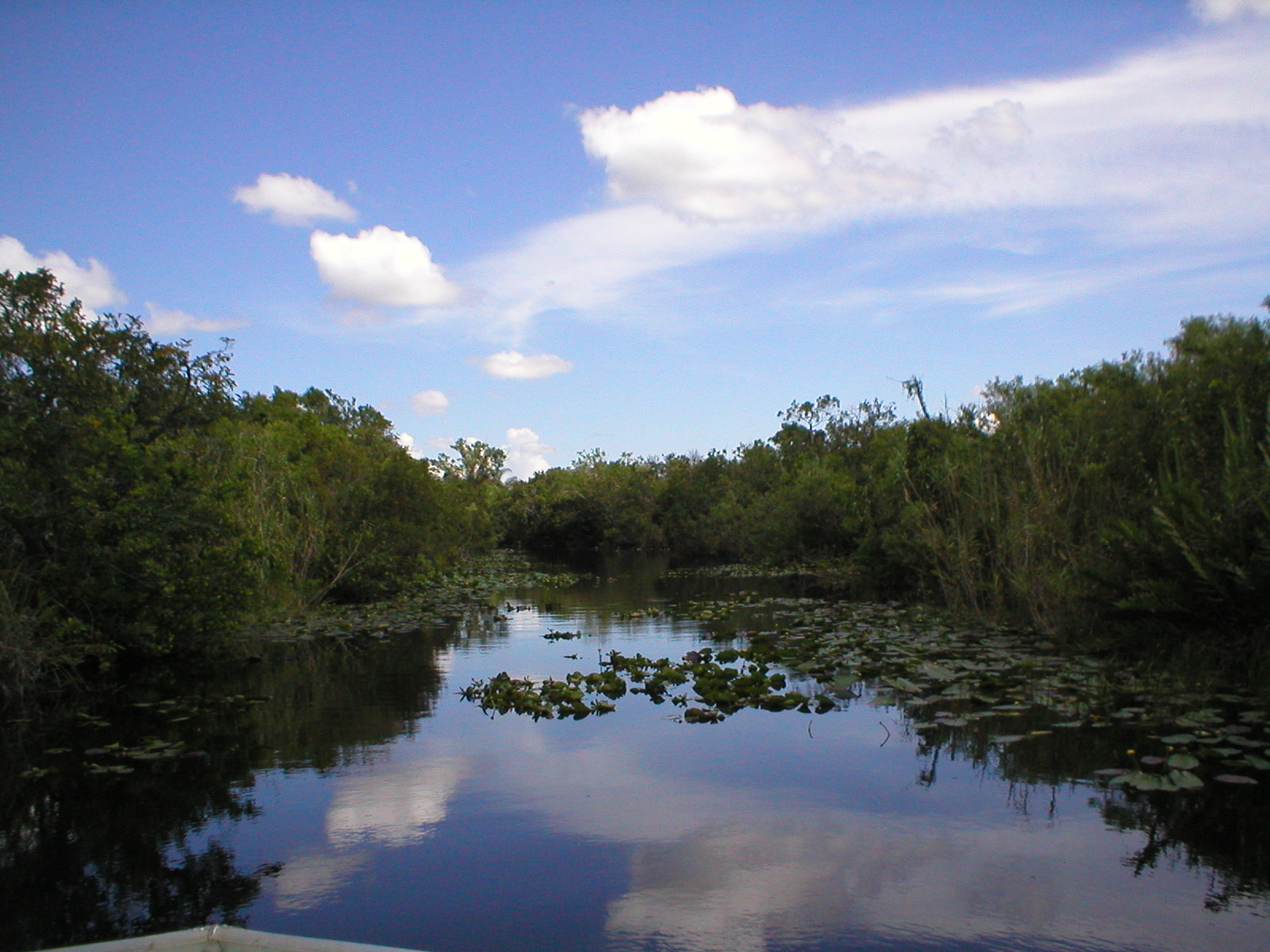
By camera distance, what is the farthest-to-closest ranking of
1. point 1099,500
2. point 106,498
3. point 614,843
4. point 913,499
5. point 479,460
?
point 479,460
point 913,499
point 1099,500
point 106,498
point 614,843

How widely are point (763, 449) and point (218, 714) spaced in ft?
126

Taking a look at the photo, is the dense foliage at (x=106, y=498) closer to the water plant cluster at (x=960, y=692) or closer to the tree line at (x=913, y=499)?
the tree line at (x=913, y=499)

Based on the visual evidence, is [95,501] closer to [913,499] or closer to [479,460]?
[913,499]

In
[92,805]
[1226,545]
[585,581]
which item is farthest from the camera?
[585,581]

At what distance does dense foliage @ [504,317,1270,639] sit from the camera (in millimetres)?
9469

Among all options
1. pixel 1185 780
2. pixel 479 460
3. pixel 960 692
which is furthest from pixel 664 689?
pixel 479 460

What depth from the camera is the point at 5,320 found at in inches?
460

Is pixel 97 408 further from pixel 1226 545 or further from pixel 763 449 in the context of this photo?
pixel 763 449

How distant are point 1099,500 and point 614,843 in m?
8.91

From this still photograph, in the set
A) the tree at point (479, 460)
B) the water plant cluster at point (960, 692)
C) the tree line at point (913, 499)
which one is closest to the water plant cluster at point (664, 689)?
the water plant cluster at point (960, 692)

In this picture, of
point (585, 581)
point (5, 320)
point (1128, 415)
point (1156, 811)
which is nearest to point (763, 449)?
point (585, 581)

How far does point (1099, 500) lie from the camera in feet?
41.4

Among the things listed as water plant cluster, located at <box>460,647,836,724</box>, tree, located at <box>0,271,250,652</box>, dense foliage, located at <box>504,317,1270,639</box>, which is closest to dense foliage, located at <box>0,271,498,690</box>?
tree, located at <box>0,271,250,652</box>

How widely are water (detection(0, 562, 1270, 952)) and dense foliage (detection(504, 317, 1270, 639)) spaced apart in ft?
10.0
